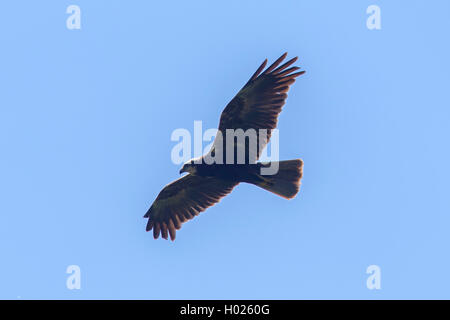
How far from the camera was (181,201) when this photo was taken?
16.0m

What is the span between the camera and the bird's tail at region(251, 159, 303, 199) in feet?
47.8

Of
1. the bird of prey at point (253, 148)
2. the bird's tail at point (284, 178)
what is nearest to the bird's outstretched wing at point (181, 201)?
the bird of prey at point (253, 148)

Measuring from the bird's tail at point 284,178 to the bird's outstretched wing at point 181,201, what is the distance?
3.99 ft

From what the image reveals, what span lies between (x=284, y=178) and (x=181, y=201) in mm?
2596

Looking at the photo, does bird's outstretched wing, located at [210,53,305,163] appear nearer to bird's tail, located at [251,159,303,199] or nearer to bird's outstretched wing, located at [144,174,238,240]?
bird's tail, located at [251,159,303,199]

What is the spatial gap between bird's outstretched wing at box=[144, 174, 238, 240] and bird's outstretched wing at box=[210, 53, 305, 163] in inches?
69.0

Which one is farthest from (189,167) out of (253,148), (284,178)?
(284,178)

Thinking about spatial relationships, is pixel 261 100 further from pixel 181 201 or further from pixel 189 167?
pixel 181 201

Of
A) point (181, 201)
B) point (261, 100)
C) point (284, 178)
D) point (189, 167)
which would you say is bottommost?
point (181, 201)

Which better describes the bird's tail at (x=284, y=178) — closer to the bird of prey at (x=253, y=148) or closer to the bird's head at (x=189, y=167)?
the bird of prey at (x=253, y=148)

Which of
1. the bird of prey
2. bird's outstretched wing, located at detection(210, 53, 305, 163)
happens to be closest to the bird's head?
the bird of prey

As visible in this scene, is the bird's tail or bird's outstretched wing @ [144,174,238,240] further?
bird's outstretched wing @ [144,174,238,240]
